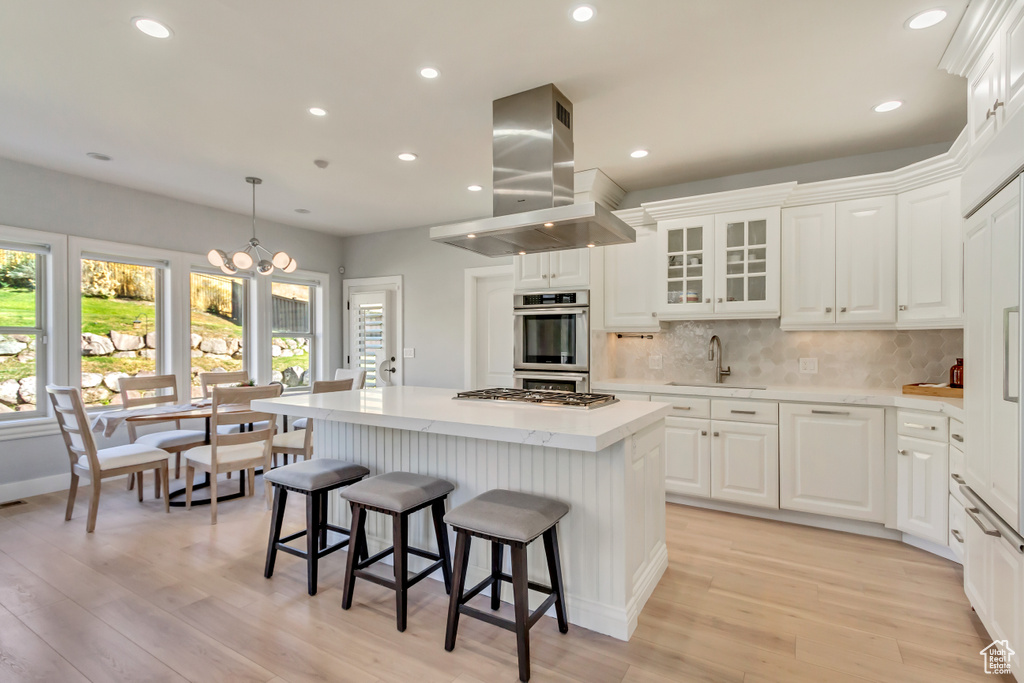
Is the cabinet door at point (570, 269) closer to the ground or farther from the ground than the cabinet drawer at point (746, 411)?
farther from the ground

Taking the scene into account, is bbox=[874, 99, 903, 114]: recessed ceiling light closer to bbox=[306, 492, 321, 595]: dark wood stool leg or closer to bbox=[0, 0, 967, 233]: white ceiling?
bbox=[0, 0, 967, 233]: white ceiling

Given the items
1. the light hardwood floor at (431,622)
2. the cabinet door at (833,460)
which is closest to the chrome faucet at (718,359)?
the cabinet door at (833,460)

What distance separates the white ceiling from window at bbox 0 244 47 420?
0.81 m

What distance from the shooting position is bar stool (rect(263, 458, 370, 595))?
7.79 feet

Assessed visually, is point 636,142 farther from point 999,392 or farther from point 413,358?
point 413,358

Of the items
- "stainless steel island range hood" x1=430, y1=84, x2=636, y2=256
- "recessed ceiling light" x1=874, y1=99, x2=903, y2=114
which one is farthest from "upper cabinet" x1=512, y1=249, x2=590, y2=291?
"recessed ceiling light" x1=874, y1=99, x2=903, y2=114

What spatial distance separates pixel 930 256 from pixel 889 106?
36.7 inches

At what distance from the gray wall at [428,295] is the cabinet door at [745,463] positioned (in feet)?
9.65

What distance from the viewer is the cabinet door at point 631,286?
4016 mm

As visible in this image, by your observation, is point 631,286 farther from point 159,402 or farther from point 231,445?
point 159,402

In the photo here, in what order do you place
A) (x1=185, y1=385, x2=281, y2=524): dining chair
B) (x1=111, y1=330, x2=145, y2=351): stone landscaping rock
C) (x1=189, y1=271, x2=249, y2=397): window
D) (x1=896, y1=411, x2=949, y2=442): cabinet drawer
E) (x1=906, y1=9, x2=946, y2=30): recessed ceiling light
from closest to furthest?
(x1=906, y1=9, x2=946, y2=30): recessed ceiling light < (x1=896, y1=411, x2=949, y2=442): cabinet drawer < (x1=185, y1=385, x2=281, y2=524): dining chair < (x1=111, y1=330, x2=145, y2=351): stone landscaping rock < (x1=189, y1=271, x2=249, y2=397): window

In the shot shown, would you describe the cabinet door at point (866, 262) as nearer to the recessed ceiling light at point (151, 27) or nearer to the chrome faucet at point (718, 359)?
the chrome faucet at point (718, 359)

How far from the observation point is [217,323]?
17.0 ft

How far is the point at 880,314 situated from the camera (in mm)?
3221
